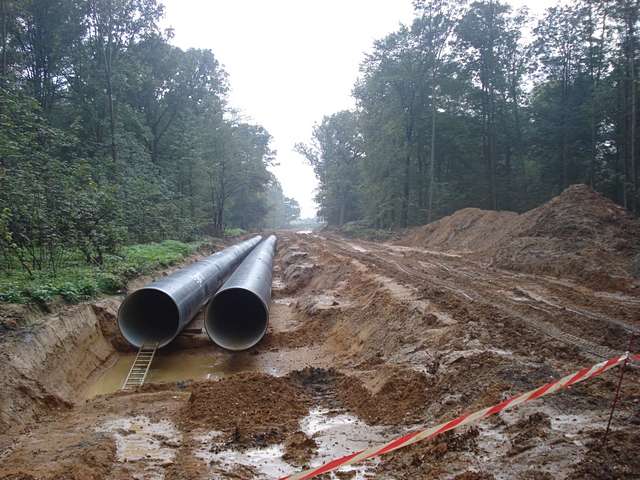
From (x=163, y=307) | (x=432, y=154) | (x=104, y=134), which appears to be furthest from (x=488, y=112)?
(x=163, y=307)

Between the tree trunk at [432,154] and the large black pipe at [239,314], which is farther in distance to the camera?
the tree trunk at [432,154]

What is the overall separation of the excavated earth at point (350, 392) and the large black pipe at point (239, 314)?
46cm

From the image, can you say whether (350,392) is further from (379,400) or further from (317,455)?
(317,455)

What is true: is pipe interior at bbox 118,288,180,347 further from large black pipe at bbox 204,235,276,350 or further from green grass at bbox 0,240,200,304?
green grass at bbox 0,240,200,304

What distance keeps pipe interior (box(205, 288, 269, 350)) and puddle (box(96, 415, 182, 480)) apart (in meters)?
3.22

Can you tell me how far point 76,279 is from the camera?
9.32m

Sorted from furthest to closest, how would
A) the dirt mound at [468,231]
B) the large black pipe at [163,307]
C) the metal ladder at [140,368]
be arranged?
the dirt mound at [468,231] < the large black pipe at [163,307] < the metal ladder at [140,368]

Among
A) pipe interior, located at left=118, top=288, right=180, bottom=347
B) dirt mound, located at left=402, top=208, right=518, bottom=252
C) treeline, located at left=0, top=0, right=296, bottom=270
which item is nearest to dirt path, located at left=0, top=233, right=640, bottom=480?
pipe interior, located at left=118, top=288, right=180, bottom=347

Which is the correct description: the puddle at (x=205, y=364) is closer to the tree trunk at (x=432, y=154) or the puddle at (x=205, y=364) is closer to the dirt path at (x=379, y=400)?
the dirt path at (x=379, y=400)

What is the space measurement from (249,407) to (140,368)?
3509 mm

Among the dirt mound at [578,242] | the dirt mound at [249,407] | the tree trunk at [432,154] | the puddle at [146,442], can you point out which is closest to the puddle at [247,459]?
the dirt mound at [249,407]

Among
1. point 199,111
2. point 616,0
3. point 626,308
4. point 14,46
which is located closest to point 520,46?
point 616,0

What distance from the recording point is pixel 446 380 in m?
5.24

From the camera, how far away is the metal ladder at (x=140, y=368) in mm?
7273
